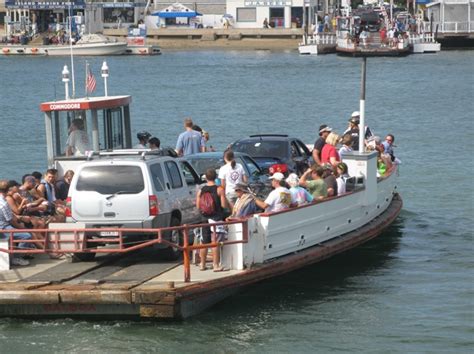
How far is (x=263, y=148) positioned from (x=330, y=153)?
2796mm

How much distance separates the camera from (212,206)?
18688 mm

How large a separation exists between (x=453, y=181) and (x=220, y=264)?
728 inches

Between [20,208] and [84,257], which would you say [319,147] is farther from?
[20,208]

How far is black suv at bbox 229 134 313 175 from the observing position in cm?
2542

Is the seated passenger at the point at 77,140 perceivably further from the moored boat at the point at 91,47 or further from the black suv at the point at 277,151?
the moored boat at the point at 91,47

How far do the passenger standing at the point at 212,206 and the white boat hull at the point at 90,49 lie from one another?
90667 millimetres

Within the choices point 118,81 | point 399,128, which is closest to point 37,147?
point 399,128

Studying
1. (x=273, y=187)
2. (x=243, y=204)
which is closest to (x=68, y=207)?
(x=243, y=204)

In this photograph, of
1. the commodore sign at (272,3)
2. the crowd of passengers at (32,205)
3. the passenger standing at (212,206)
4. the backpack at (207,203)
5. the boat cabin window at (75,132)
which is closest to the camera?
the passenger standing at (212,206)

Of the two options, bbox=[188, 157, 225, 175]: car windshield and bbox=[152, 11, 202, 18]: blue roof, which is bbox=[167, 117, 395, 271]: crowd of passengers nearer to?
bbox=[188, 157, 225, 175]: car windshield

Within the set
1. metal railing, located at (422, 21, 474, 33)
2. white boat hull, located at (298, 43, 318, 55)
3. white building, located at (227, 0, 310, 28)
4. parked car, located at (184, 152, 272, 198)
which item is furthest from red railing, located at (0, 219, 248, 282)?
white building, located at (227, 0, 310, 28)

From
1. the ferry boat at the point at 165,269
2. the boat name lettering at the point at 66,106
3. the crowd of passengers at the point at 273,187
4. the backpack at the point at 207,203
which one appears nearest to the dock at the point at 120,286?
the ferry boat at the point at 165,269

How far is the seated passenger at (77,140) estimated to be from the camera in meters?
23.5

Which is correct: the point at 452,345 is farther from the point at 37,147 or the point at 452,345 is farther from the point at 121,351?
the point at 37,147
